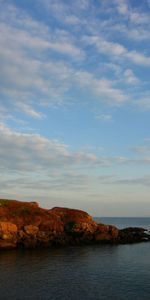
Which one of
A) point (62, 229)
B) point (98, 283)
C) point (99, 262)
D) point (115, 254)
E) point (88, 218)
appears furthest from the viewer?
point (88, 218)

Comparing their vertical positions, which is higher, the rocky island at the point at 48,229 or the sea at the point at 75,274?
the rocky island at the point at 48,229

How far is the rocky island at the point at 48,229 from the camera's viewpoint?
98188 millimetres

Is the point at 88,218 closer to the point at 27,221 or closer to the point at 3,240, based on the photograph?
the point at 27,221

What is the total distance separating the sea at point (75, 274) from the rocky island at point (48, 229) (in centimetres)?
880

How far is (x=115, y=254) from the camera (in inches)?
3472

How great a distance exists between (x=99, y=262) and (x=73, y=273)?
1295 cm

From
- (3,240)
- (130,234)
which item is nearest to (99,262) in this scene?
(3,240)

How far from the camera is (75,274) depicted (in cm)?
6444

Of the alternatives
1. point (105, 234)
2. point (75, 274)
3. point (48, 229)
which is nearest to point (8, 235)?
point (48, 229)

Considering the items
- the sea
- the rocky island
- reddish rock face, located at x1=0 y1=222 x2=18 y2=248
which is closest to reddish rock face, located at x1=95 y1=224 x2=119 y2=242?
the rocky island

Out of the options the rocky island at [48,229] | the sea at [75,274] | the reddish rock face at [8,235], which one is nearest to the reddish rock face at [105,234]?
the rocky island at [48,229]

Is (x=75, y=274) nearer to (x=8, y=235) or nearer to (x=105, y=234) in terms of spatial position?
(x=8, y=235)

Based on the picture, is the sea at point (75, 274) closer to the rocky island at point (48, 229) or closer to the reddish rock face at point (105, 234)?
the rocky island at point (48, 229)

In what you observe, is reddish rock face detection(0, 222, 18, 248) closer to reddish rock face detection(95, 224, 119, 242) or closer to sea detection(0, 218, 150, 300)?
sea detection(0, 218, 150, 300)
